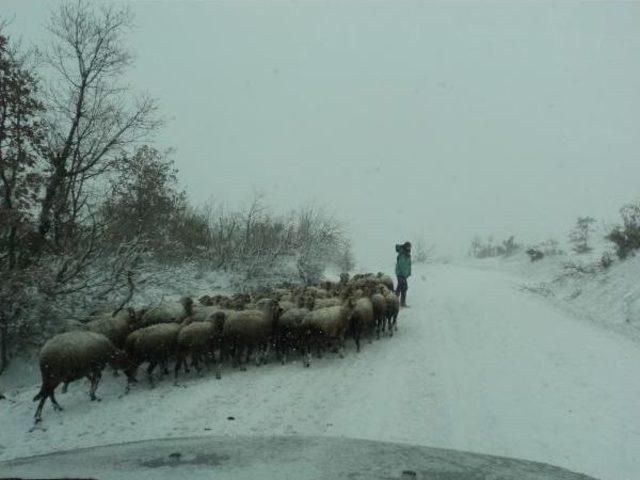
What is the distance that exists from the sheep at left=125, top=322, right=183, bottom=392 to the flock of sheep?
16 millimetres

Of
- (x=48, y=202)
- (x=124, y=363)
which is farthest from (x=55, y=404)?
(x=48, y=202)

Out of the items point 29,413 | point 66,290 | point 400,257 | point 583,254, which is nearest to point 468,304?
point 400,257

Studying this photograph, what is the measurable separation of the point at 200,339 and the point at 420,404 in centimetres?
385

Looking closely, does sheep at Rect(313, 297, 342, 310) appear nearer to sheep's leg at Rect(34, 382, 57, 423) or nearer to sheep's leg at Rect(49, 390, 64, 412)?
sheep's leg at Rect(49, 390, 64, 412)

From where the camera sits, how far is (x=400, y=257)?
639 inches

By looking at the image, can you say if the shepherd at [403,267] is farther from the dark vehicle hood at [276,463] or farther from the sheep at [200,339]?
the dark vehicle hood at [276,463]

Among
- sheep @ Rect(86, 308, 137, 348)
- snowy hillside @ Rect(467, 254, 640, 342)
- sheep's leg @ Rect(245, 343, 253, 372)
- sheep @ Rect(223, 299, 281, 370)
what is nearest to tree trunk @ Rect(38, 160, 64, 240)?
sheep @ Rect(86, 308, 137, 348)

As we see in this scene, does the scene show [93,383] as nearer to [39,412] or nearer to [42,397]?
[42,397]

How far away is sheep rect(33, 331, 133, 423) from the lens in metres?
7.88

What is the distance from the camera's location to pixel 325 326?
10164 mm

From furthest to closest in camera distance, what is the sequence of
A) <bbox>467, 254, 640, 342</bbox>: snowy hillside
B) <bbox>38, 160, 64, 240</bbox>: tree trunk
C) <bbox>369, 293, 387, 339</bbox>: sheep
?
1. <bbox>38, 160, 64, 240</bbox>: tree trunk
2. <bbox>467, 254, 640, 342</bbox>: snowy hillside
3. <bbox>369, 293, 387, 339</bbox>: sheep

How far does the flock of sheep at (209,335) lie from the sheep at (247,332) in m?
0.02

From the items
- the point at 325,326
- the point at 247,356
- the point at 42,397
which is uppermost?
the point at 325,326

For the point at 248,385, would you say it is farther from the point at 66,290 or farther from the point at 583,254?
the point at 583,254
